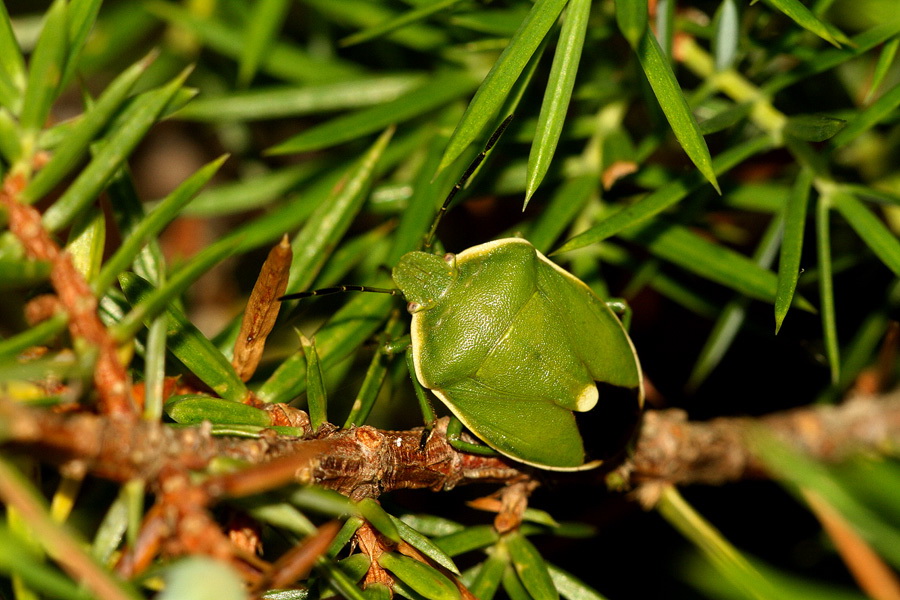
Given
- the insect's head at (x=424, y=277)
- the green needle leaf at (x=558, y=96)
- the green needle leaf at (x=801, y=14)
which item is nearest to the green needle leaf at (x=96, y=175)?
the green needle leaf at (x=558, y=96)

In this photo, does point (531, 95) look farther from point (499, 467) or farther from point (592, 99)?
point (499, 467)

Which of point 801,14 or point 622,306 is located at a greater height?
point 801,14

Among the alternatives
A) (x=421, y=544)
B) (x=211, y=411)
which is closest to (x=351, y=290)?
Answer: (x=211, y=411)

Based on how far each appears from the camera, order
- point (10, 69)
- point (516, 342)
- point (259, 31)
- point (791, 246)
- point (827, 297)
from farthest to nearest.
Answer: point (259, 31) → point (516, 342) → point (827, 297) → point (791, 246) → point (10, 69)

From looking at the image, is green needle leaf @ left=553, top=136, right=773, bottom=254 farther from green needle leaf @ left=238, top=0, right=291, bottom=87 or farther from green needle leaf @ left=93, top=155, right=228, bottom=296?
green needle leaf @ left=238, top=0, right=291, bottom=87

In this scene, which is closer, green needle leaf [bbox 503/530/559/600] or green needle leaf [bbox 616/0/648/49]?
green needle leaf [bbox 616/0/648/49]

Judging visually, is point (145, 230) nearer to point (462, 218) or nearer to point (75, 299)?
point (75, 299)

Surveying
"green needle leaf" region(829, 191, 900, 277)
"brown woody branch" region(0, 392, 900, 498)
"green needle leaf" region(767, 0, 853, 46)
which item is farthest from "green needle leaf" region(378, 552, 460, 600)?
"green needle leaf" region(767, 0, 853, 46)
